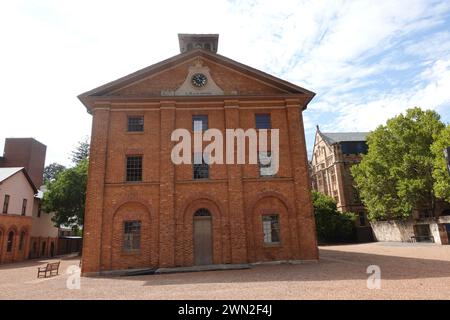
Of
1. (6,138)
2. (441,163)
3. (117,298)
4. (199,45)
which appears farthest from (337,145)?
(6,138)

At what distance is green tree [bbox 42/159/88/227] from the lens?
32875 millimetres

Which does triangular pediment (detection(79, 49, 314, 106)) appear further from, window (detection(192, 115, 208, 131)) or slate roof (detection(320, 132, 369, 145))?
slate roof (detection(320, 132, 369, 145))

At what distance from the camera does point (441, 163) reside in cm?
2758

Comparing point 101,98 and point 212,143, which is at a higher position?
point 101,98

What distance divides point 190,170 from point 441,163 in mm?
23849

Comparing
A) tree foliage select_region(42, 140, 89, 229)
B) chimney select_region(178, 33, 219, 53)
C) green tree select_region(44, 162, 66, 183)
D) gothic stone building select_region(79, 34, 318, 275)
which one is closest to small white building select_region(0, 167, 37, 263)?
tree foliage select_region(42, 140, 89, 229)

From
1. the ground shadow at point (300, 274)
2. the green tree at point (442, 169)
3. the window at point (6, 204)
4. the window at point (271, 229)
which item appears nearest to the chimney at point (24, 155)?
the window at point (6, 204)

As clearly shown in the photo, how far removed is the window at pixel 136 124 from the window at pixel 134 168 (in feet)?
6.29

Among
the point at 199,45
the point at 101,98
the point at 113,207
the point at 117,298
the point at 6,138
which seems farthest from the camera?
the point at 6,138

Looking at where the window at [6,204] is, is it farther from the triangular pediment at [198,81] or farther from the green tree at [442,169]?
the green tree at [442,169]


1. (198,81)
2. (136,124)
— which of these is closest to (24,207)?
(136,124)

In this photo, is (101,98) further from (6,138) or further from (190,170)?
(6,138)

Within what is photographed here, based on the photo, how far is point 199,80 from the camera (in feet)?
67.1

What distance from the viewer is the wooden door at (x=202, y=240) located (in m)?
17.7
